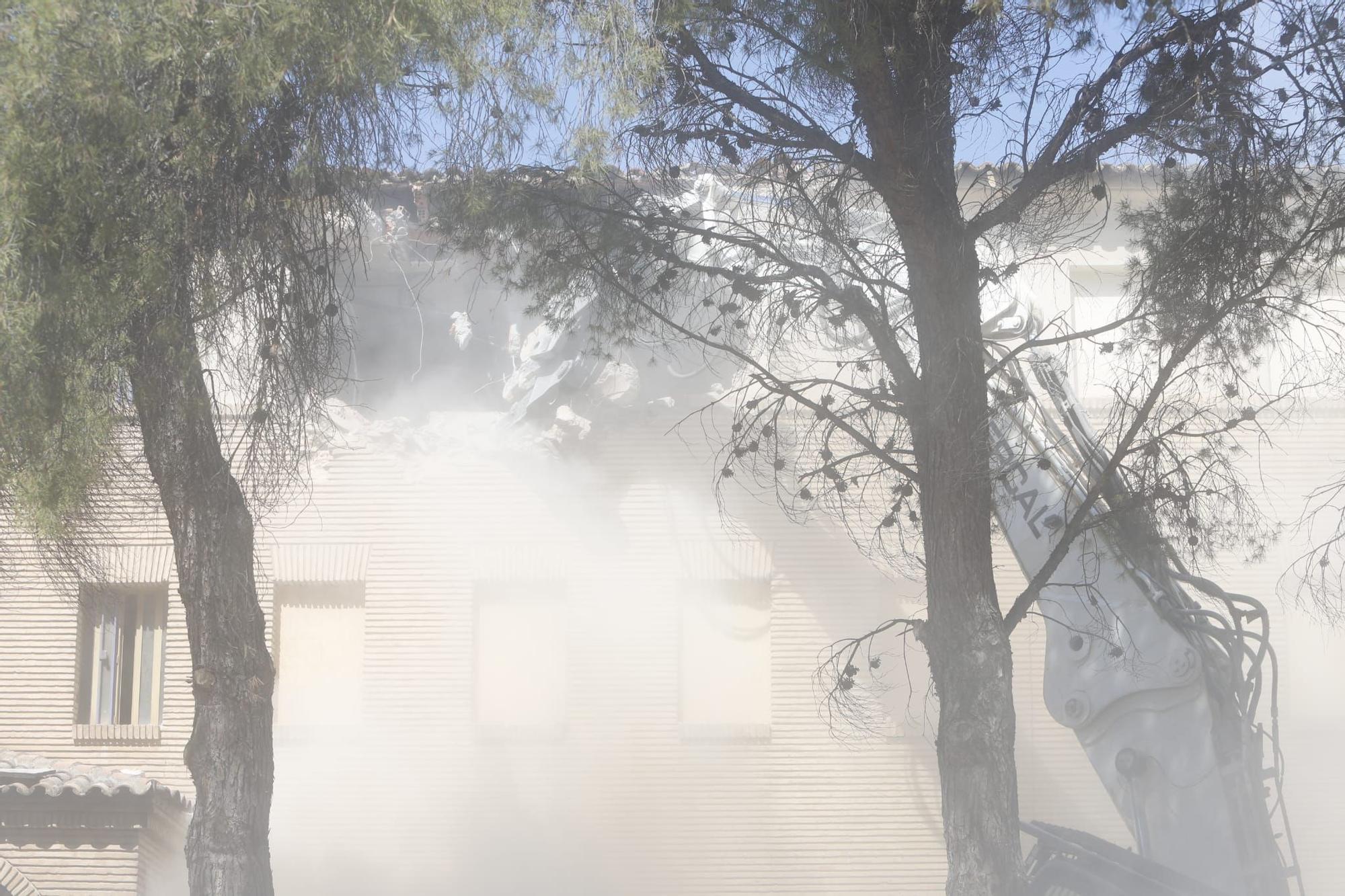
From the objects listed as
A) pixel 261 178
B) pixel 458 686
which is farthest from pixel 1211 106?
pixel 458 686

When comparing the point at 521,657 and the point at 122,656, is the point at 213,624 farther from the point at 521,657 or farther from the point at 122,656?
the point at 122,656

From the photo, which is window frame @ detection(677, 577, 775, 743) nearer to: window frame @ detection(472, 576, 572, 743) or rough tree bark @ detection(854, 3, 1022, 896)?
window frame @ detection(472, 576, 572, 743)

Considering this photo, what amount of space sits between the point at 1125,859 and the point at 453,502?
746 cm

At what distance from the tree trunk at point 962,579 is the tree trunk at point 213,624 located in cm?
251

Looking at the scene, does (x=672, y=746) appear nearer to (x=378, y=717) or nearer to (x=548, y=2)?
(x=378, y=717)

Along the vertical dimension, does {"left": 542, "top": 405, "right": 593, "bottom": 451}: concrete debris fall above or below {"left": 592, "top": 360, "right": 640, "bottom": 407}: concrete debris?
below

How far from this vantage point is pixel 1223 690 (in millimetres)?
6973

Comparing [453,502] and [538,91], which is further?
[453,502]

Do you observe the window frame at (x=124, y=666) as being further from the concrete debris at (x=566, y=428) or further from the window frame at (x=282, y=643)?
the concrete debris at (x=566, y=428)

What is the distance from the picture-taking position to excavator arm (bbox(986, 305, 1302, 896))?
6.58m

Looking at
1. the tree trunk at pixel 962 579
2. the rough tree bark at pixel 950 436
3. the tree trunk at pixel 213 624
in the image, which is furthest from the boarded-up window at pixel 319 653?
Answer: the tree trunk at pixel 962 579

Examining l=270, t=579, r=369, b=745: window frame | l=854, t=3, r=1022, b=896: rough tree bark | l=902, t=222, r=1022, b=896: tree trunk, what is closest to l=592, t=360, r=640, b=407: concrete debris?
l=270, t=579, r=369, b=745: window frame

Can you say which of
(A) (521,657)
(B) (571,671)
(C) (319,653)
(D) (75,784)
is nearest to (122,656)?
Answer: (C) (319,653)

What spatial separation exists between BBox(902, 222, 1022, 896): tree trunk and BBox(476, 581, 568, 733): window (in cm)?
A: 730
